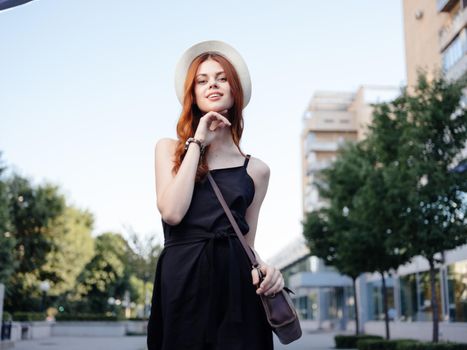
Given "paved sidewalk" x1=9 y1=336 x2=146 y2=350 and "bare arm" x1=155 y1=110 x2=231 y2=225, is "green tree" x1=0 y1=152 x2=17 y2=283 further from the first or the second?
"bare arm" x1=155 y1=110 x2=231 y2=225

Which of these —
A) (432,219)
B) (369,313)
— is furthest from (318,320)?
(432,219)

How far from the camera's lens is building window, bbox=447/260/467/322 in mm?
26109

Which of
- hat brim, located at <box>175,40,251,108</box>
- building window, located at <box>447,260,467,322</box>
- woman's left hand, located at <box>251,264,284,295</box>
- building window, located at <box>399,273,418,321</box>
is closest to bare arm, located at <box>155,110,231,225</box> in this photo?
hat brim, located at <box>175,40,251,108</box>

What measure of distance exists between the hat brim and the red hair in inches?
1.0

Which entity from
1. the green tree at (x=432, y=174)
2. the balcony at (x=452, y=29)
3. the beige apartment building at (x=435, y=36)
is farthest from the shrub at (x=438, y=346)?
the balcony at (x=452, y=29)

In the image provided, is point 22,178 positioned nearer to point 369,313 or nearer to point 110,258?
point 110,258

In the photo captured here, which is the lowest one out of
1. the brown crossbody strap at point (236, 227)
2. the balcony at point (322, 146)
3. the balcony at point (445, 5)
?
the brown crossbody strap at point (236, 227)

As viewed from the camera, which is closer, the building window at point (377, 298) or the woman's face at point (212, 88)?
the woman's face at point (212, 88)

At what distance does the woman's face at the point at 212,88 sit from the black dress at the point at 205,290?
0.34 meters

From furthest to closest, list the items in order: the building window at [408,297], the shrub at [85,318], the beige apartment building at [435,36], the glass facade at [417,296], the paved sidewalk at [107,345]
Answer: the shrub at [85,318], the building window at [408,297], the glass facade at [417,296], the beige apartment building at [435,36], the paved sidewalk at [107,345]

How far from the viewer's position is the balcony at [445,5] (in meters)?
30.3

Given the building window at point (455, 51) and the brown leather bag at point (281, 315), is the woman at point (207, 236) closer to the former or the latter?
the brown leather bag at point (281, 315)

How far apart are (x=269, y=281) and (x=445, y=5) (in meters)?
31.5

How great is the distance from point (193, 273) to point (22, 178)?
39.7 metres
